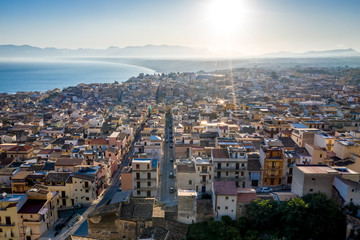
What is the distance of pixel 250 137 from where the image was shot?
34.0 metres

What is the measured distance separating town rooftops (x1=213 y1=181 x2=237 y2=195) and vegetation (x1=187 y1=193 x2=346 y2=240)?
1.63 metres

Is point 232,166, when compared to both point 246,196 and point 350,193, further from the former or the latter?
point 350,193

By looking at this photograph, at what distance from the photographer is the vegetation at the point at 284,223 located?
19250 millimetres

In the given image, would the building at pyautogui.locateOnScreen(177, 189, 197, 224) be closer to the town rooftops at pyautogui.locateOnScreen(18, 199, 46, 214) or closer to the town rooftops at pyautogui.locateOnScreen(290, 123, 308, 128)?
the town rooftops at pyautogui.locateOnScreen(18, 199, 46, 214)

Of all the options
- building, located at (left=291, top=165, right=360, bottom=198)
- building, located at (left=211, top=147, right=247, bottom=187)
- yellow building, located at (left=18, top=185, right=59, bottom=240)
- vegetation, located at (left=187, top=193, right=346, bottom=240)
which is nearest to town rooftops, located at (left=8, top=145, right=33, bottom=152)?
yellow building, located at (left=18, top=185, right=59, bottom=240)

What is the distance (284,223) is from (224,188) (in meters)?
4.65

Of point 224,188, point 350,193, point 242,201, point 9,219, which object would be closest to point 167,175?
point 224,188

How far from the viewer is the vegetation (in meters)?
19.2

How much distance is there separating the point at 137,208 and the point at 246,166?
10.5 m

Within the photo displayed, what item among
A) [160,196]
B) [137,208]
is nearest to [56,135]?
[160,196]

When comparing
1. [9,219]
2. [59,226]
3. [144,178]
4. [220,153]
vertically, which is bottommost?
[59,226]

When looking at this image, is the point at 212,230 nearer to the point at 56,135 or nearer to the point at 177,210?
the point at 177,210

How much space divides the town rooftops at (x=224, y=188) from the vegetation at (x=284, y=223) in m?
1.63

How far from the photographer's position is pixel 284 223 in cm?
2003
